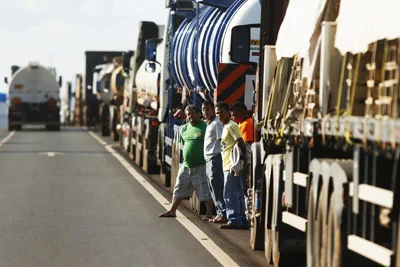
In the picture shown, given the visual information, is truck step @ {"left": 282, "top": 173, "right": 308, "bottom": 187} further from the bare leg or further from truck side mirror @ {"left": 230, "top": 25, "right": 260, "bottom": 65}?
the bare leg

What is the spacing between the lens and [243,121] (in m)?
18.0

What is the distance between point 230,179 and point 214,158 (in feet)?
2.58

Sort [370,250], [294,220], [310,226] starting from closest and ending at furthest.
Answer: [370,250]
[310,226]
[294,220]

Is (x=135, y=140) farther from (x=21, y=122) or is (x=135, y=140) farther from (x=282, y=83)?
(x=21, y=122)

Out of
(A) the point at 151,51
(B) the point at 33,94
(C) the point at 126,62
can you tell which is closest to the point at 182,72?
(A) the point at 151,51

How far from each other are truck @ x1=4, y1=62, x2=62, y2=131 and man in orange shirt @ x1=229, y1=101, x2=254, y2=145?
46.8 meters

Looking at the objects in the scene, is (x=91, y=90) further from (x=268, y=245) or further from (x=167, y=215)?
(x=268, y=245)

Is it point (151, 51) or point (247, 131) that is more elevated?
point (151, 51)

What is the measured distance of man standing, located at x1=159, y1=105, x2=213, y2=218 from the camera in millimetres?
19188

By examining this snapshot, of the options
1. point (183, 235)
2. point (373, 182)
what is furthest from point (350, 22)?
point (183, 235)

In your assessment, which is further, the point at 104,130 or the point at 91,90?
the point at 91,90

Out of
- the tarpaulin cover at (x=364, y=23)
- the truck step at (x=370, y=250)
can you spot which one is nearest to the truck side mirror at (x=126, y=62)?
the tarpaulin cover at (x=364, y=23)

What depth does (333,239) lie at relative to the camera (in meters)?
10.7

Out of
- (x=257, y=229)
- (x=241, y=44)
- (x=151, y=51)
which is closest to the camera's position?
(x=257, y=229)
